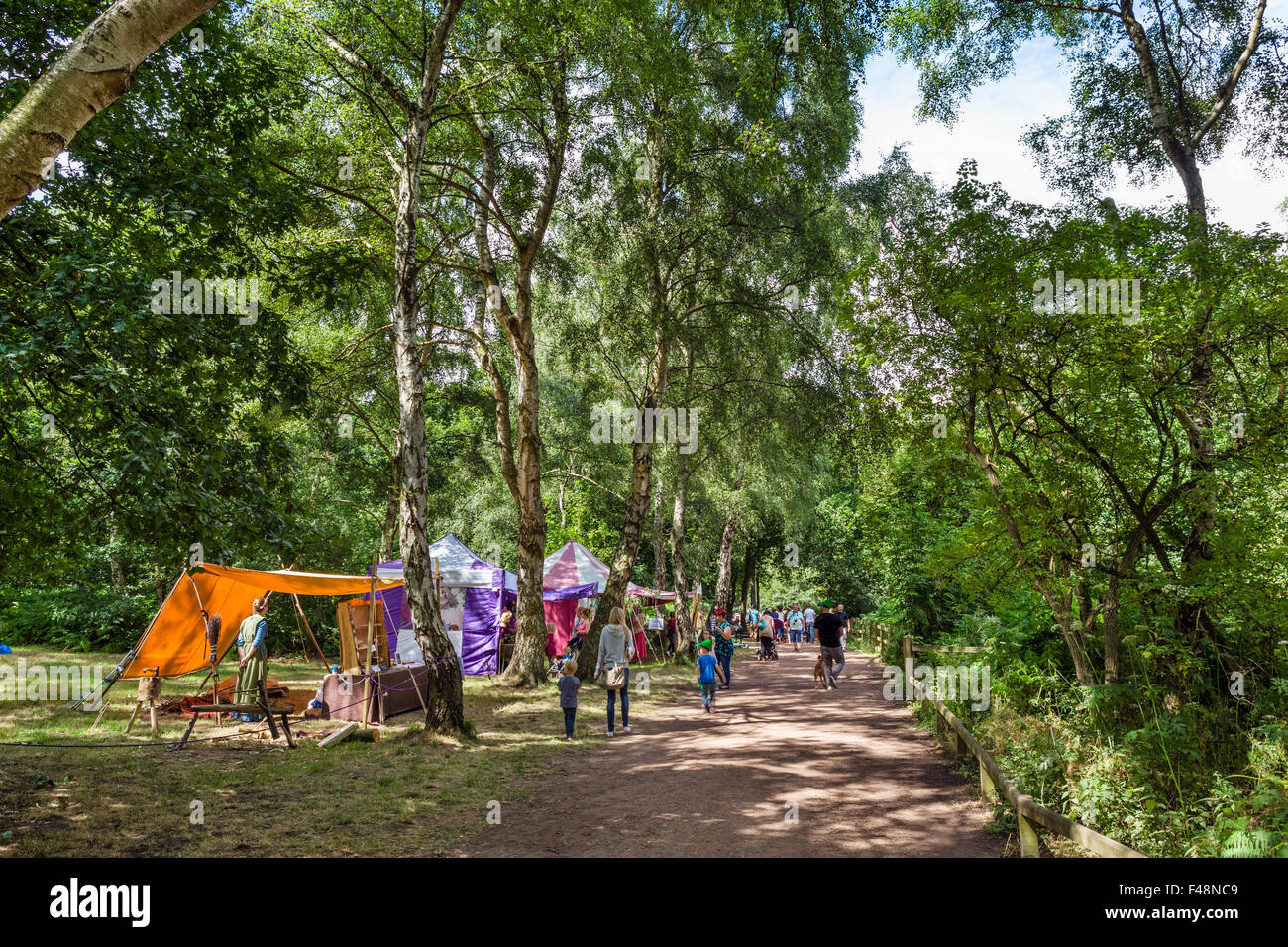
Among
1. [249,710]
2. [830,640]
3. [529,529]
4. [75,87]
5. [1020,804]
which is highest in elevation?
[75,87]

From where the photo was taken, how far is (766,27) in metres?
8.42

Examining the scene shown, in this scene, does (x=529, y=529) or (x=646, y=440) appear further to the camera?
(x=646, y=440)

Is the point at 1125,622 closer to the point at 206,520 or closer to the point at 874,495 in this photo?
the point at 874,495

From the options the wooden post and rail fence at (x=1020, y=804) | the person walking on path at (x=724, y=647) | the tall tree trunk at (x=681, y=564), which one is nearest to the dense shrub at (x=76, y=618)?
the tall tree trunk at (x=681, y=564)

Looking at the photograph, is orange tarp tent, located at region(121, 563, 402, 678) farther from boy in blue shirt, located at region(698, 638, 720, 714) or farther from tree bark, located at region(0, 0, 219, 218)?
tree bark, located at region(0, 0, 219, 218)

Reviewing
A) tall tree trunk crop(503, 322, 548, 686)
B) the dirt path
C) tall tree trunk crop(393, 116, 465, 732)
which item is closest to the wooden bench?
tall tree trunk crop(393, 116, 465, 732)

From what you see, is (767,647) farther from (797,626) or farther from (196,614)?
(196,614)

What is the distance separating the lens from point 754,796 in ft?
24.9

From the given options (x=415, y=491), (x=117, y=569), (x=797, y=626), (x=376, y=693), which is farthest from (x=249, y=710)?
(x=797, y=626)

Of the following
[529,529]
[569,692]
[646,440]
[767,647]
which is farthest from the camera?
[767,647]

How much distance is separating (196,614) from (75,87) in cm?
1290

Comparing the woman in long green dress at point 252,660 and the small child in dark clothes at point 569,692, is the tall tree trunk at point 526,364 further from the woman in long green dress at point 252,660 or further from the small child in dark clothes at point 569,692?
the woman in long green dress at point 252,660

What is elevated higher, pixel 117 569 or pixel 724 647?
pixel 117 569

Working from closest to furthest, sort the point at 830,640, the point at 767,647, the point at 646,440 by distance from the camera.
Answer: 1. the point at 830,640
2. the point at 646,440
3. the point at 767,647
